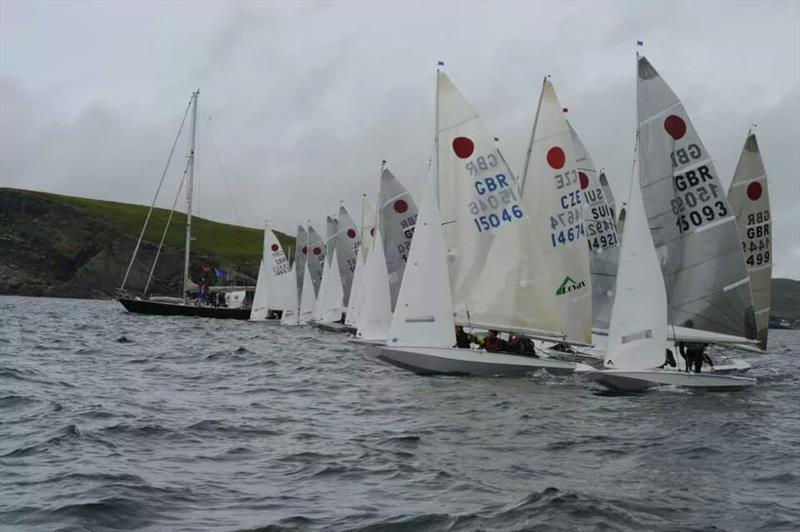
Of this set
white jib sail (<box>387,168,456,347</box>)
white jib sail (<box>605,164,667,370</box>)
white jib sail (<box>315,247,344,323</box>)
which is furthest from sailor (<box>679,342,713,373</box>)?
white jib sail (<box>315,247,344,323</box>)

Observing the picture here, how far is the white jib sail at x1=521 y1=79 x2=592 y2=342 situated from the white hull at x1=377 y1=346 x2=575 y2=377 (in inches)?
197

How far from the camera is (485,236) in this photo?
1049 inches

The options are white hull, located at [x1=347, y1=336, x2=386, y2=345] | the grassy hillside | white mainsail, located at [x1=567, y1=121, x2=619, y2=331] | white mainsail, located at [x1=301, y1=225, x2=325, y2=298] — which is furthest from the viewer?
the grassy hillside

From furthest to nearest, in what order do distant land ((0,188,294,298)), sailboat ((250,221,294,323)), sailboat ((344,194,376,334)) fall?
distant land ((0,188,294,298)), sailboat ((250,221,294,323)), sailboat ((344,194,376,334))

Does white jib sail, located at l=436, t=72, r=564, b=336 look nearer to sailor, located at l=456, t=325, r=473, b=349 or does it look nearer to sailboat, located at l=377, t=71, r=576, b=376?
sailboat, located at l=377, t=71, r=576, b=376

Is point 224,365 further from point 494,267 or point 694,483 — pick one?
point 694,483

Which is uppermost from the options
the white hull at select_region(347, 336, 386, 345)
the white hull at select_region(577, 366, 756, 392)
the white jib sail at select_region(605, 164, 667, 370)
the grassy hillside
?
the grassy hillside

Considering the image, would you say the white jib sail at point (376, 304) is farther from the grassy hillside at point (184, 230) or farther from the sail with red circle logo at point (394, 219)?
the grassy hillside at point (184, 230)

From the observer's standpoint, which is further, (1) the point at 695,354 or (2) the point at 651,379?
(1) the point at 695,354

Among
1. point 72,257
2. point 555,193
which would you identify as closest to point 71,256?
point 72,257

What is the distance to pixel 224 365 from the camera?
1081 inches

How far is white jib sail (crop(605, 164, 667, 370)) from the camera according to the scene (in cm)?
2125

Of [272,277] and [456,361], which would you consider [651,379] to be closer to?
[456,361]

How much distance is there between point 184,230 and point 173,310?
105 m
